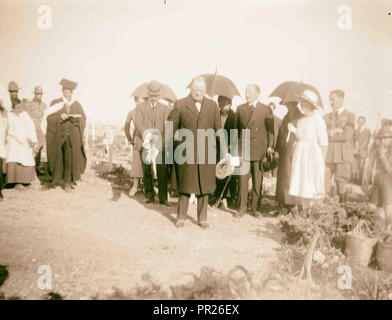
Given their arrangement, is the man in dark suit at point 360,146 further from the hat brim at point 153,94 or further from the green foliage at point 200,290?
the green foliage at point 200,290

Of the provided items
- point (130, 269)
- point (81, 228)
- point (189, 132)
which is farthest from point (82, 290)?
point (189, 132)

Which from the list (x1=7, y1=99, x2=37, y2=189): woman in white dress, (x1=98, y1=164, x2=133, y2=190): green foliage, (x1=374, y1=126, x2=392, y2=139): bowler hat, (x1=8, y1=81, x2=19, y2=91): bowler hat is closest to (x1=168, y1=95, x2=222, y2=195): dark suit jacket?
(x1=374, y1=126, x2=392, y2=139): bowler hat

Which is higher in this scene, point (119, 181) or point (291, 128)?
point (291, 128)

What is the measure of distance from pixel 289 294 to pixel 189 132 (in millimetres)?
2545

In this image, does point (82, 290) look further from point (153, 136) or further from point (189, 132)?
point (153, 136)

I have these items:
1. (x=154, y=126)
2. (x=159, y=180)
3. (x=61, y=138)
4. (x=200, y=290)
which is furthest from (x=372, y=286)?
(x=61, y=138)

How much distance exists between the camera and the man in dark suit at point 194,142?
5.42 m

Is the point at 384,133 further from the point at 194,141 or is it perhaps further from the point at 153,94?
the point at 153,94

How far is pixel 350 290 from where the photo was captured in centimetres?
416

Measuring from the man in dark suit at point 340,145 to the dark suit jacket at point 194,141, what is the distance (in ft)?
7.74

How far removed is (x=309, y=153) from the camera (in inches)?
225

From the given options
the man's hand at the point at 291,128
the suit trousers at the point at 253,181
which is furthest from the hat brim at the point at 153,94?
the man's hand at the point at 291,128

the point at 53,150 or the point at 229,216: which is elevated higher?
the point at 53,150

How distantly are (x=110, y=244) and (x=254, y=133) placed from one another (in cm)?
290
